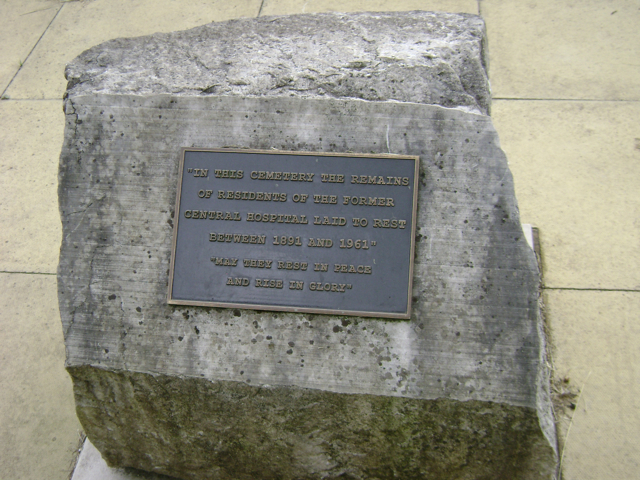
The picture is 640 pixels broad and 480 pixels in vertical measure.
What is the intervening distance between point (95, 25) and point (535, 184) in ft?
15.8

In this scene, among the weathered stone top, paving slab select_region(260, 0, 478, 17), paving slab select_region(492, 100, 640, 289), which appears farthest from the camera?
paving slab select_region(260, 0, 478, 17)

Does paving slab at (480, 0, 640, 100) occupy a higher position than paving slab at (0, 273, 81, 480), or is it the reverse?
paving slab at (480, 0, 640, 100)

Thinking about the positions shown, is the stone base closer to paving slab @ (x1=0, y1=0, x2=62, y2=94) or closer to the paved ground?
the paved ground

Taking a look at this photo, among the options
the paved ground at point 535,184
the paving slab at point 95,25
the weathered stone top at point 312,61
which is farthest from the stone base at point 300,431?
the paving slab at point 95,25

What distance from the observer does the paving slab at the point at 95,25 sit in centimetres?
505

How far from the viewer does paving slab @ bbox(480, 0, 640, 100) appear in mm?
4602

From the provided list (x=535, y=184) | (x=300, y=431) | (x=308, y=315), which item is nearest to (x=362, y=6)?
(x=535, y=184)

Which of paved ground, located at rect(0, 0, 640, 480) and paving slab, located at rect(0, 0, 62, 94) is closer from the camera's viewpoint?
paved ground, located at rect(0, 0, 640, 480)

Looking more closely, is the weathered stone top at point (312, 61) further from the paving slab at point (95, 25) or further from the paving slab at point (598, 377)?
the paving slab at point (95, 25)

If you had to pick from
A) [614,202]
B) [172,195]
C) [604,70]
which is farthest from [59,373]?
[604,70]

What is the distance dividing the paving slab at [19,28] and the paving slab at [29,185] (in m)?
0.59

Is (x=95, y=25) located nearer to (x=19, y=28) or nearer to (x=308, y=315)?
(x=19, y=28)

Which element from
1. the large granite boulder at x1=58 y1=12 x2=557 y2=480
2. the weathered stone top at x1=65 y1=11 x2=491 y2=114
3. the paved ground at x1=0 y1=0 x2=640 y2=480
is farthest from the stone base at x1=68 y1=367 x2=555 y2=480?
the weathered stone top at x1=65 y1=11 x2=491 y2=114

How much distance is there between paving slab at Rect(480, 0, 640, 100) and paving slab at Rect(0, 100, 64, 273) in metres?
4.14
